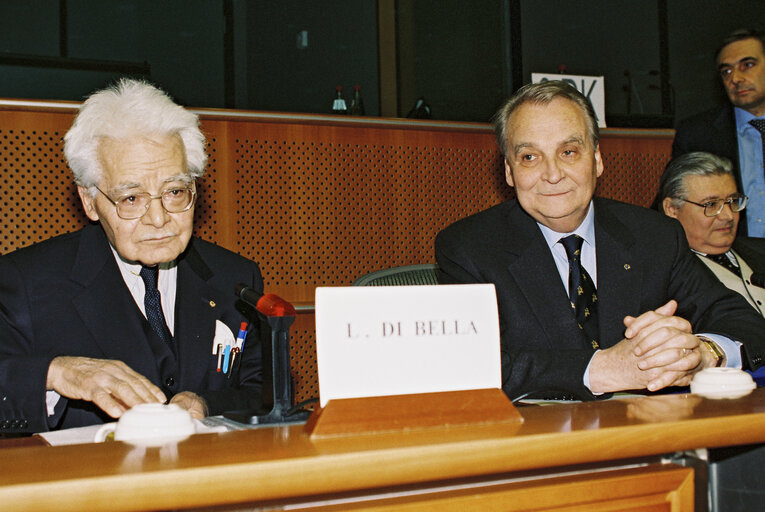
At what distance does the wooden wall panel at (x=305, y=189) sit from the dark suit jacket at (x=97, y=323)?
1.19 m

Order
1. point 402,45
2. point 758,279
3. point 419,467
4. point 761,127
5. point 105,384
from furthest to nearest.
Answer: point 402,45 < point 761,127 < point 758,279 < point 105,384 < point 419,467

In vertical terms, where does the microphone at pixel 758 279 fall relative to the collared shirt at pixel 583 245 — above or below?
below

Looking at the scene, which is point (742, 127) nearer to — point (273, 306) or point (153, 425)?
point (273, 306)

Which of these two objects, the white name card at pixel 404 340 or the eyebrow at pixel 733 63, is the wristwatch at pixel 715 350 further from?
the eyebrow at pixel 733 63

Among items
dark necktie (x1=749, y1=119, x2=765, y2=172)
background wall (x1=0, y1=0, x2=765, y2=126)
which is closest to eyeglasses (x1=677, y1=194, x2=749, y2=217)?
dark necktie (x1=749, y1=119, x2=765, y2=172)

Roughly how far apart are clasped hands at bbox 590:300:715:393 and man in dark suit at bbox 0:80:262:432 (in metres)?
0.85

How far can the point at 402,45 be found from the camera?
658 centimetres

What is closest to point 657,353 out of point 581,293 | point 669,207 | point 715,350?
point 715,350

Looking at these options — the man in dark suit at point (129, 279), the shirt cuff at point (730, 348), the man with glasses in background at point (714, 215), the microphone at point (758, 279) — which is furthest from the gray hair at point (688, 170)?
the man in dark suit at point (129, 279)

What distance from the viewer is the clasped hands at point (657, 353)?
1.53m

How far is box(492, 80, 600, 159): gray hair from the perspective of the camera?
81.7 inches

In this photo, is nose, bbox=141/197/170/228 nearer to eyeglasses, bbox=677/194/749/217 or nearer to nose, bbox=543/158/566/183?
nose, bbox=543/158/566/183

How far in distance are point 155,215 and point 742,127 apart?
3.22 m

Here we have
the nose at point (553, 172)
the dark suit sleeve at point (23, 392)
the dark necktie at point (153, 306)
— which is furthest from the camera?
the nose at point (553, 172)
